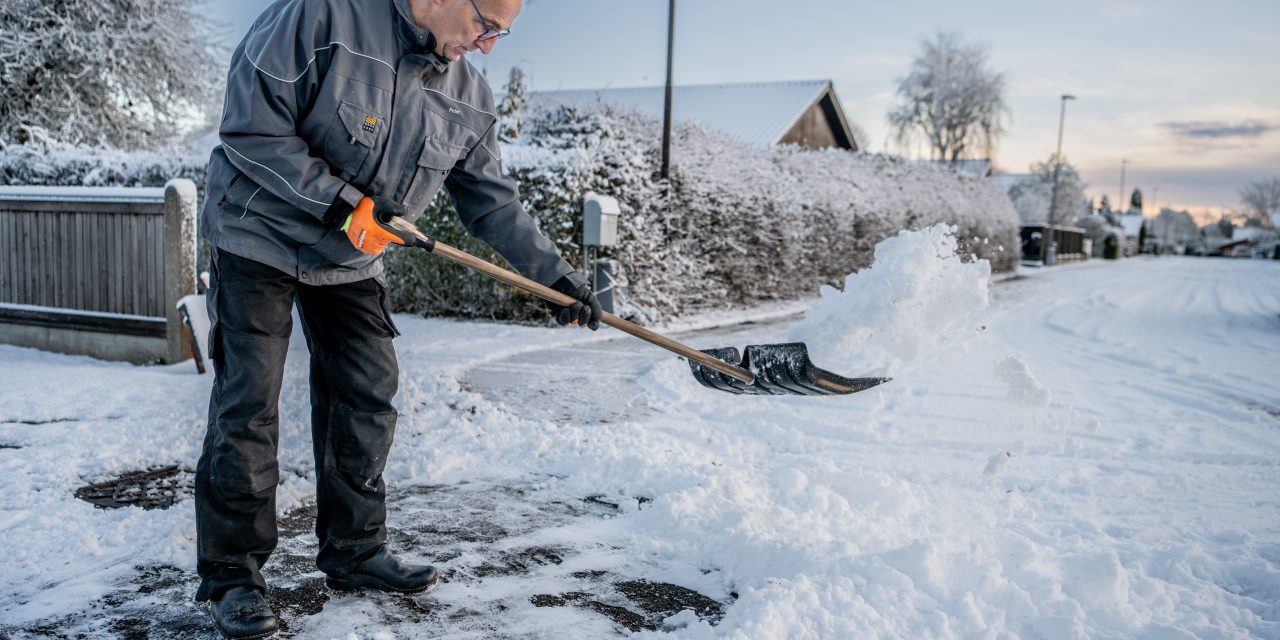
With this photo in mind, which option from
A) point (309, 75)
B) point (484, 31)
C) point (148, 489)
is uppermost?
point (484, 31)

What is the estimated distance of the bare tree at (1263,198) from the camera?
87.4m

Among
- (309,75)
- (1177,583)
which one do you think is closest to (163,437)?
(309,75)

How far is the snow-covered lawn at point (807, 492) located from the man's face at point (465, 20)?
5.36ft

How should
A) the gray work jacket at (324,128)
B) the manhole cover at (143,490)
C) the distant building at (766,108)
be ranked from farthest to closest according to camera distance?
the distant building at (766,108), the manhole cover at (143,490), the gray work jacket at (324,128)

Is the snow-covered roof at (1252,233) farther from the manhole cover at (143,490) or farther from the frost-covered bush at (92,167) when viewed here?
the manhole cover at (143,490)

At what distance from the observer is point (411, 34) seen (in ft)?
7.70

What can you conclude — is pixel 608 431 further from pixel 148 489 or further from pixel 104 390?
pixel 104 390

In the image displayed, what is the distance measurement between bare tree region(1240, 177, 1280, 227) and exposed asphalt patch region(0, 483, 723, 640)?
10453 cm

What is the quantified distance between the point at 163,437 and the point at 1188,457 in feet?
17.5

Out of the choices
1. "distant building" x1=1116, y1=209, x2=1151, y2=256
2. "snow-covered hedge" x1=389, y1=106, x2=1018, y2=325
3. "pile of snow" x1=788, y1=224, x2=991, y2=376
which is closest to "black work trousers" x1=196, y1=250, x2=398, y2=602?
"pile of snow" x1=788, y1=224, x2=991, y2=376

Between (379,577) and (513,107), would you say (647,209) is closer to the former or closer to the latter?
(513,107)

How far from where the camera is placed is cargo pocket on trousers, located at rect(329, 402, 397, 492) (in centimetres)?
256

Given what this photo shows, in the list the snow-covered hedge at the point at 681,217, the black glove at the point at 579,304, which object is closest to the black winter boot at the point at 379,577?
the black glove at the point at 579,304

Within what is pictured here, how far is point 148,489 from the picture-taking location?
3.48 meters
